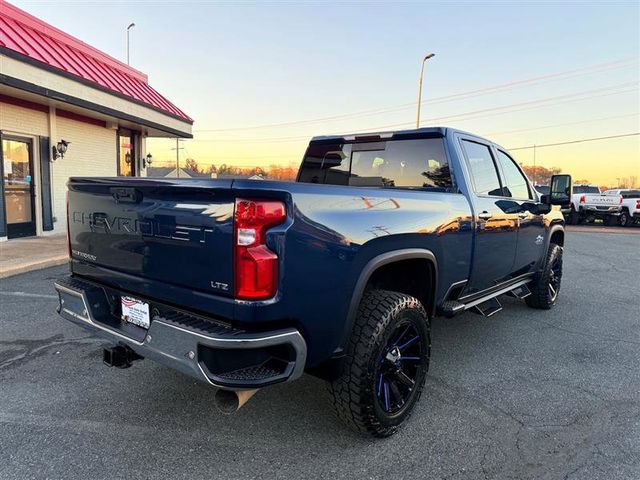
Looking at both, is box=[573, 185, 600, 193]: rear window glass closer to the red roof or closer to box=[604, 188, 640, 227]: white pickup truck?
box=[604, 188, 640, 227]: white pickup truck

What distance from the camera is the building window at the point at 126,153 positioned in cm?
1383

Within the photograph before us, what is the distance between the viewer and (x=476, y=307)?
401cm

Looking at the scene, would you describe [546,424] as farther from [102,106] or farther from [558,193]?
[102,106]

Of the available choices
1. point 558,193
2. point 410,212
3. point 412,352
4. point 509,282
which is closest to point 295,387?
point 412,352

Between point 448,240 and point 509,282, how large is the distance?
1.71 m

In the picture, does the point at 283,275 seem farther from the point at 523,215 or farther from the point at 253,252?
the point at 523,215

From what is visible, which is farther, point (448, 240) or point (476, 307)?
point (476, 307)

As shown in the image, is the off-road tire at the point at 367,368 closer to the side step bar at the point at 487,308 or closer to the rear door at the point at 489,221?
the rear door at the point at 489,221

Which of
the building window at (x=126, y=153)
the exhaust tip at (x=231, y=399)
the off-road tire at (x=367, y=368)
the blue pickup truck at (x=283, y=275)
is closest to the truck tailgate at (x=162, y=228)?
the blue pickup truck at (x=283, y=275)

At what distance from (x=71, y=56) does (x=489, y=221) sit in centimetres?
1127

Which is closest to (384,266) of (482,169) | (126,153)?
(482,169)

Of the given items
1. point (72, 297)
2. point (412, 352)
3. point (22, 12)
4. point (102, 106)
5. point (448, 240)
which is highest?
point (22, 12)

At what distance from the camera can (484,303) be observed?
412cm

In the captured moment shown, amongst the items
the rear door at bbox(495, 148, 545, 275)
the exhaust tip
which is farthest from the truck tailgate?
the rear door at bbox(495, 148, 545, 275)
